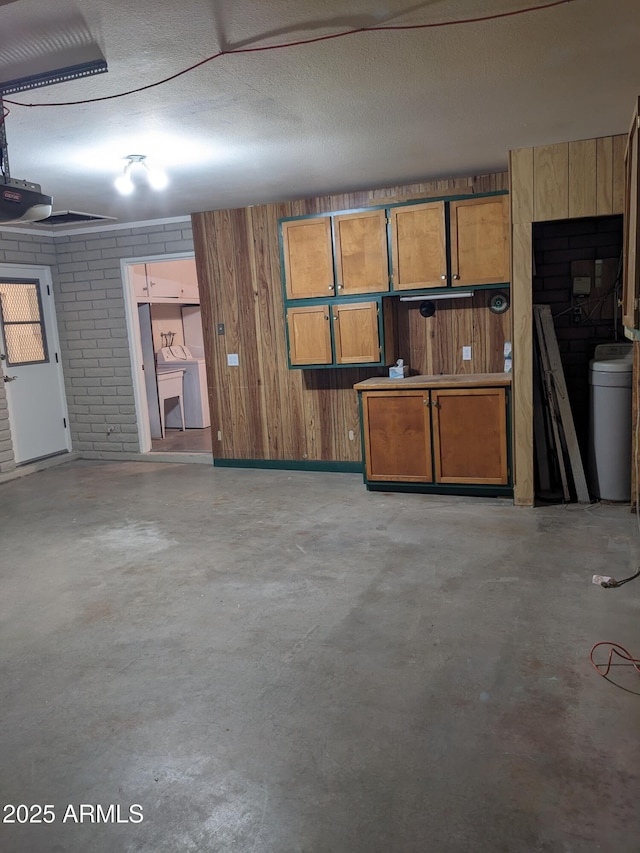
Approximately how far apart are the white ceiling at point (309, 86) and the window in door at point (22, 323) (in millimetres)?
2401

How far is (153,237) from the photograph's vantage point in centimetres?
695

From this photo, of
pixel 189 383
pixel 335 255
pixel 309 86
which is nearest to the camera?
pixel 309 86

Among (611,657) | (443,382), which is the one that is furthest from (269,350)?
(611,657)

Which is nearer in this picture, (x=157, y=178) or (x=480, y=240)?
(x=157, y=178)

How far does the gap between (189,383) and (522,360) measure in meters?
5.47

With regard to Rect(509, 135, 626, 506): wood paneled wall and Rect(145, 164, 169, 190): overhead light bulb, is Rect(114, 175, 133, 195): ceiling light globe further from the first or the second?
Rect(509, 135, 626, 506): wood paneled wall

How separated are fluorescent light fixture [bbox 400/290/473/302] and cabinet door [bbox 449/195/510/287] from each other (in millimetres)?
118

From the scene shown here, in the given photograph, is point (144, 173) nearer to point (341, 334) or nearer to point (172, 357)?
point (341, 334)

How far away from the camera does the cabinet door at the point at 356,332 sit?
5.64 m

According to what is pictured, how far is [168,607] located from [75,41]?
8.71 ft

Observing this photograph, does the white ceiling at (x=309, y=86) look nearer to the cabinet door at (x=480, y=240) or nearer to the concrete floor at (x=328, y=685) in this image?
the cabinet door at (x=480, y=240)

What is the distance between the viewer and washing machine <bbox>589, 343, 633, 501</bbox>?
458 cm

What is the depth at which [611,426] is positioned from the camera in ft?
15.3

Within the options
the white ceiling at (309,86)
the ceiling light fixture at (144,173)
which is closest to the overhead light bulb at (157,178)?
the ceiling light fixture at (144,173)
